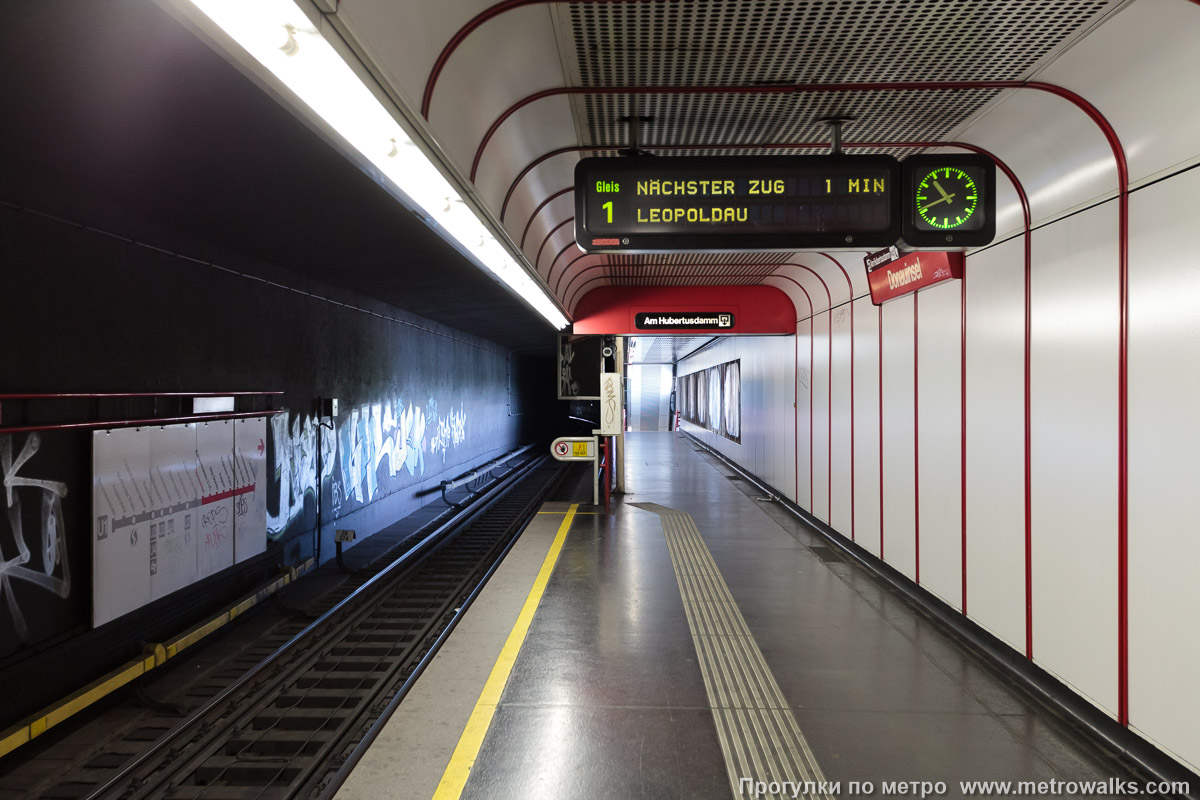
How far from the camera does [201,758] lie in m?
3.19

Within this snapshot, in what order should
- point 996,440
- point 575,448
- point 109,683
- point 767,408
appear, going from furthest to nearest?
point 767,408 < point 575,448 < point 996,440 < point 109,683

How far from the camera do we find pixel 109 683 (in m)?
3.60

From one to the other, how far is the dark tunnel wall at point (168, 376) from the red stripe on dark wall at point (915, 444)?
556 cm

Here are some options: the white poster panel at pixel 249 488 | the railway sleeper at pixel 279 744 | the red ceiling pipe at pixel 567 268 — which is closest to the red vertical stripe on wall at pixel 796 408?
the red ceiling pipe at pixel 567 268

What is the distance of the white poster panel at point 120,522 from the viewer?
148 inches

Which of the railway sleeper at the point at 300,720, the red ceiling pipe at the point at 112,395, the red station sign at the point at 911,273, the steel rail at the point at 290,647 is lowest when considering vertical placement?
the railway sleeper at the point at 300,720

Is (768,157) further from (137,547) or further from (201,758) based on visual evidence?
(137,547)

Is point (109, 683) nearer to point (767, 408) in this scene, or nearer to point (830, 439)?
point (830, 439)

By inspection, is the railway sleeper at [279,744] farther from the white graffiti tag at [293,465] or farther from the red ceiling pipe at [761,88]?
the red ceiling pipe at [761,88]

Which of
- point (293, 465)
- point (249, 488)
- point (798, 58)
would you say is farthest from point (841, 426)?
point (249, 488)

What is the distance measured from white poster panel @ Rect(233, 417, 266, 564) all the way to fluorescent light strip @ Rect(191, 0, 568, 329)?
333 centimetres

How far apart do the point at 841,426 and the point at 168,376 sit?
21.1 ft

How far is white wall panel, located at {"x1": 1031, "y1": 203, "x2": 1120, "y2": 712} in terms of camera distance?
3.15 meters

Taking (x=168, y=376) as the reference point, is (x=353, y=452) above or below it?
below
